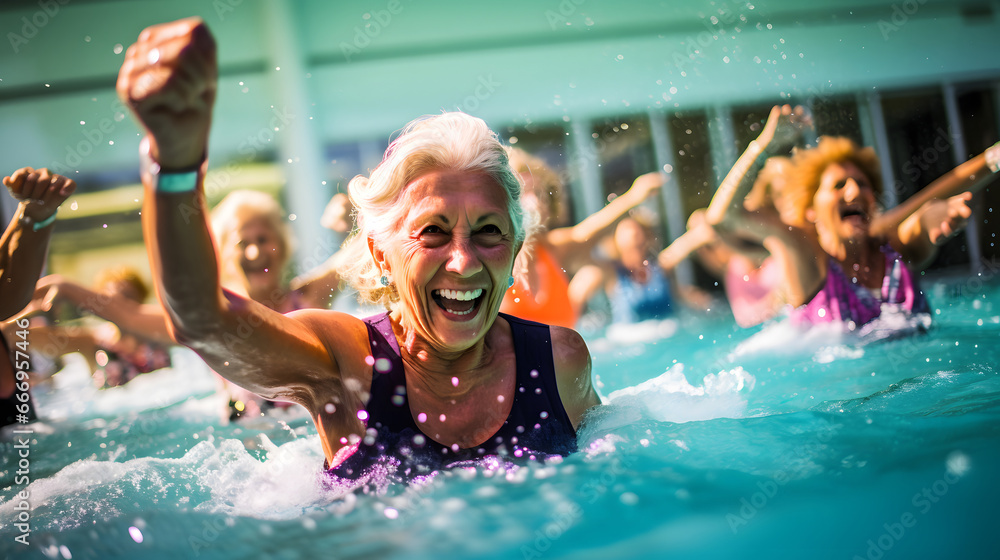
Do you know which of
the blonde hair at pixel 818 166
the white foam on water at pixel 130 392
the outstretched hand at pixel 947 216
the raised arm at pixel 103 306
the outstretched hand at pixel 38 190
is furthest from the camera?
the white foam on water at pixel 130 392

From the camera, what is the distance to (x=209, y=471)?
7.65ft

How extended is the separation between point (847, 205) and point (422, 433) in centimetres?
303

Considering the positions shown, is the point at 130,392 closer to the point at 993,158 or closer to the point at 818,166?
the point at 818,166

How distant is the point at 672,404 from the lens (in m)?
2.42

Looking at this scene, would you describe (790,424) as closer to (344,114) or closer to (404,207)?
(404,207)

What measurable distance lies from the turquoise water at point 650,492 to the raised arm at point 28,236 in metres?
0.71

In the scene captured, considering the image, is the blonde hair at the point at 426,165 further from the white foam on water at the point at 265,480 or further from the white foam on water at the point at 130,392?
the white foam on water at the point at 130,392

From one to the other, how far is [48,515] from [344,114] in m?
8.19

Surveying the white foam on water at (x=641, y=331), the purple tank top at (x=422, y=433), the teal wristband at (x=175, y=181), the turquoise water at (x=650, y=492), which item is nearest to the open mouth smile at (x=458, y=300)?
the purple tank top at (x=422, y=433)

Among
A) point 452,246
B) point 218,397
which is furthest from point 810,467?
point 218,397

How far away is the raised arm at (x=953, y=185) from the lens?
11.4 ft

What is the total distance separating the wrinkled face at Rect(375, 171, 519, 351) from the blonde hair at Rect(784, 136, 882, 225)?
2.77m

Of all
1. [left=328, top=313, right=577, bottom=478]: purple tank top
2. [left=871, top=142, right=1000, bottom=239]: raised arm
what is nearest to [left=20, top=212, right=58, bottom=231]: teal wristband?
[left=328, top=313, right=577, bottom=478]: purple tank top

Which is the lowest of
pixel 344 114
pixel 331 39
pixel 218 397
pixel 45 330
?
pixel 218 397
